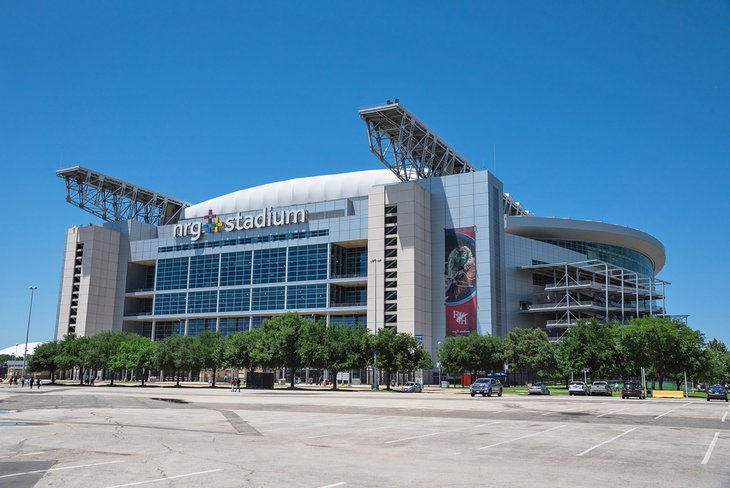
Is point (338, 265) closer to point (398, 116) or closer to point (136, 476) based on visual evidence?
point (398, 116)

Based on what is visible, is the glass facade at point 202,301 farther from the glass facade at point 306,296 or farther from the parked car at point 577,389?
the parked car at point 577,389

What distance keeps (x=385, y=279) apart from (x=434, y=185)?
19.4 meters

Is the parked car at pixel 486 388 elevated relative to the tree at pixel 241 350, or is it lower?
lower

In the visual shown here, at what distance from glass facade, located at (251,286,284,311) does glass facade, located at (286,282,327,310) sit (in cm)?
168

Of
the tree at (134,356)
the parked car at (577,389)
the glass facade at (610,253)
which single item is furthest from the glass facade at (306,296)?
the parked car at (577,389)

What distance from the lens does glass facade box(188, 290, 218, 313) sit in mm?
123562

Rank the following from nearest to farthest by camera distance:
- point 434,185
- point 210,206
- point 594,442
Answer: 1. point 594,442
2. point 434,185
3. point 210,206

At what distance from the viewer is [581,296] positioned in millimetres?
117875

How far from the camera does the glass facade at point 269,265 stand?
11775 centimetres

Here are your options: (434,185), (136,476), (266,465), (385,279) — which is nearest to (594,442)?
(266,465)

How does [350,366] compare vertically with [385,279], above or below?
below

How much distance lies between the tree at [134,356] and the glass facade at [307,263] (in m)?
29.1

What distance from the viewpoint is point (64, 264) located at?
135m

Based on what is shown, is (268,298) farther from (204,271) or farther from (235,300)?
(204,271)
